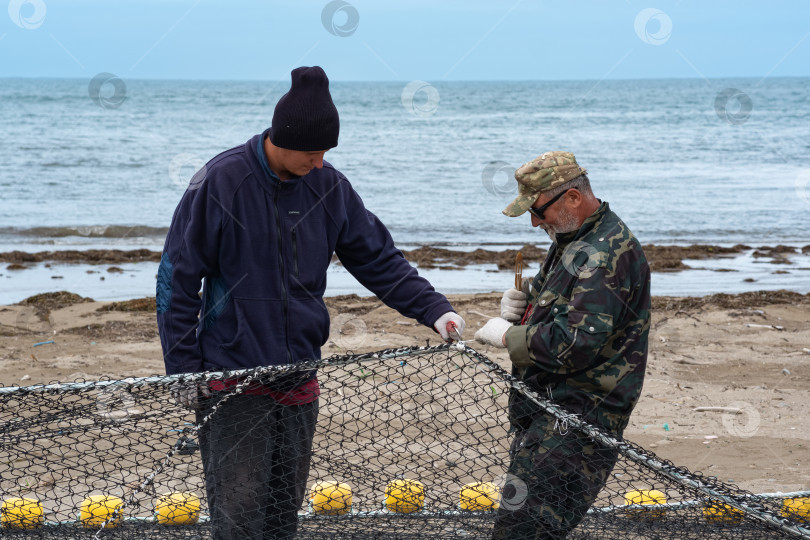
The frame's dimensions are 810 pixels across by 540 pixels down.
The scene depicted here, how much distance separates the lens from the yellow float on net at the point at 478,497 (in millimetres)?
4129

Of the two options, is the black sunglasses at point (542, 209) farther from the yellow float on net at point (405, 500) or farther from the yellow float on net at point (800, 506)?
the yellow float on net at point (800, 506)

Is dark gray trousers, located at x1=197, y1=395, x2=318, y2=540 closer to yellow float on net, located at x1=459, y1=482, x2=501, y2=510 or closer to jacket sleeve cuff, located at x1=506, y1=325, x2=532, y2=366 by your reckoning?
jacket sleeve cuff, located at x1=506, y1=325, x2=532, y2=366

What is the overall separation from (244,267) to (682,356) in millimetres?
5555

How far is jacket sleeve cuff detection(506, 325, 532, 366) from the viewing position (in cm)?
308

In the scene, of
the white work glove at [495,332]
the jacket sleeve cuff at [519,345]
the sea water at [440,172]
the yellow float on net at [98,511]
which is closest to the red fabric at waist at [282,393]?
the white work glove at [495,332]

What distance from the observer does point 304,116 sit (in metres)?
3.05

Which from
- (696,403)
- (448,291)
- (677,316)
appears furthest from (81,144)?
(696,403)

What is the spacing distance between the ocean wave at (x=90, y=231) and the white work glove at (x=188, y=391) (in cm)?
1318

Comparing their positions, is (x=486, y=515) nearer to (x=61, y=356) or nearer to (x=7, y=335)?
(x=61, y=356)

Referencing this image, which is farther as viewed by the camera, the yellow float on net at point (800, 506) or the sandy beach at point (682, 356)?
the sandy beach at point (682, 356)

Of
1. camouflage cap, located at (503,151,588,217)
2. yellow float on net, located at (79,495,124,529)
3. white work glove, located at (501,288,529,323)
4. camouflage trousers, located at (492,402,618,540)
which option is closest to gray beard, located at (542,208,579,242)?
camouflage cap, located at (503,151,588,217)

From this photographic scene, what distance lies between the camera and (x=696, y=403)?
253 inches

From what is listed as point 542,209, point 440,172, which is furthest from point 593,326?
point 440,172

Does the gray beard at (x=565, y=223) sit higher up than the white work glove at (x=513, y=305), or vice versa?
the gray beard at (x=565, y=223)
